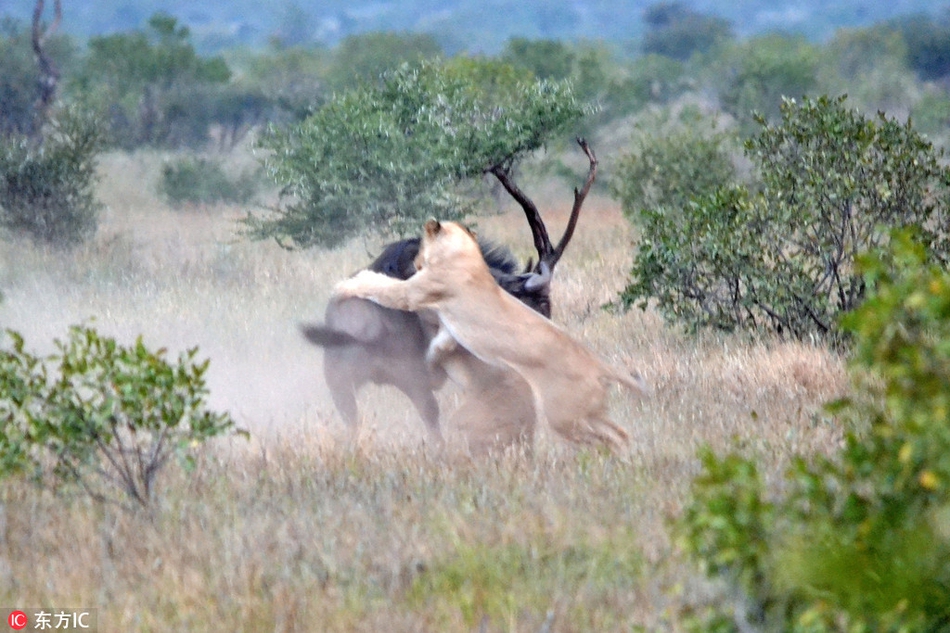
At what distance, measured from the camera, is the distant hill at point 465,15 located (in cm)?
11238

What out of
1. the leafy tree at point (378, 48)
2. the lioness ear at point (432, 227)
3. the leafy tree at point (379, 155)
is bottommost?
the lioness ear at point (432, 227)

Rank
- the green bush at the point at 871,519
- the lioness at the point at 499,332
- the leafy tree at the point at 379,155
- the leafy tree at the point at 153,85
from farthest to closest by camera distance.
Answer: the leafy tree at the point at 153,85 → the leafy tree at the point at 379,155 → the lioness at the point at 499,332 → the green bush at the point at 871,519

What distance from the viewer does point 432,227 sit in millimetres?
5430

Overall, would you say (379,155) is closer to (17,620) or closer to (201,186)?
(17,620)

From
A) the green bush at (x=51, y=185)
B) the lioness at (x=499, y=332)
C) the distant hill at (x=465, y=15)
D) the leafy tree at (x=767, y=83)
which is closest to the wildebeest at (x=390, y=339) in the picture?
the lioness at (x=499, y=332)

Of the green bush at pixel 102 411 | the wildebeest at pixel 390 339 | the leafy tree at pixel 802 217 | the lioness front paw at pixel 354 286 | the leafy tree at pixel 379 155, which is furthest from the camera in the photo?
the leafy tree at pixel 379 155

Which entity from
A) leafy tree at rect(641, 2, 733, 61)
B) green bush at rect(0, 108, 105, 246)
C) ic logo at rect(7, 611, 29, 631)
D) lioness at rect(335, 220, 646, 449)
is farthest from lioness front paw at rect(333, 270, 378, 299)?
leafy tree at rect(641, 2, 733, 61)

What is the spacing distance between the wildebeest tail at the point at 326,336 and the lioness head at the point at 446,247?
92cm

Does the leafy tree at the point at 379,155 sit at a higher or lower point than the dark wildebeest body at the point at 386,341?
higher

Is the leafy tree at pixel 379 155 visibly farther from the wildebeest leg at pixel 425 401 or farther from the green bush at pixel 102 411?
the green bush at pixel 102 411

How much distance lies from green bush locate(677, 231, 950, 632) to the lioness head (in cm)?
244

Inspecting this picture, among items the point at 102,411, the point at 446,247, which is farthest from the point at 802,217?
the point at 102,411

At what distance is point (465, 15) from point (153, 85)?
9271 centimetres

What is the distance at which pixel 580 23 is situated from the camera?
398ft
